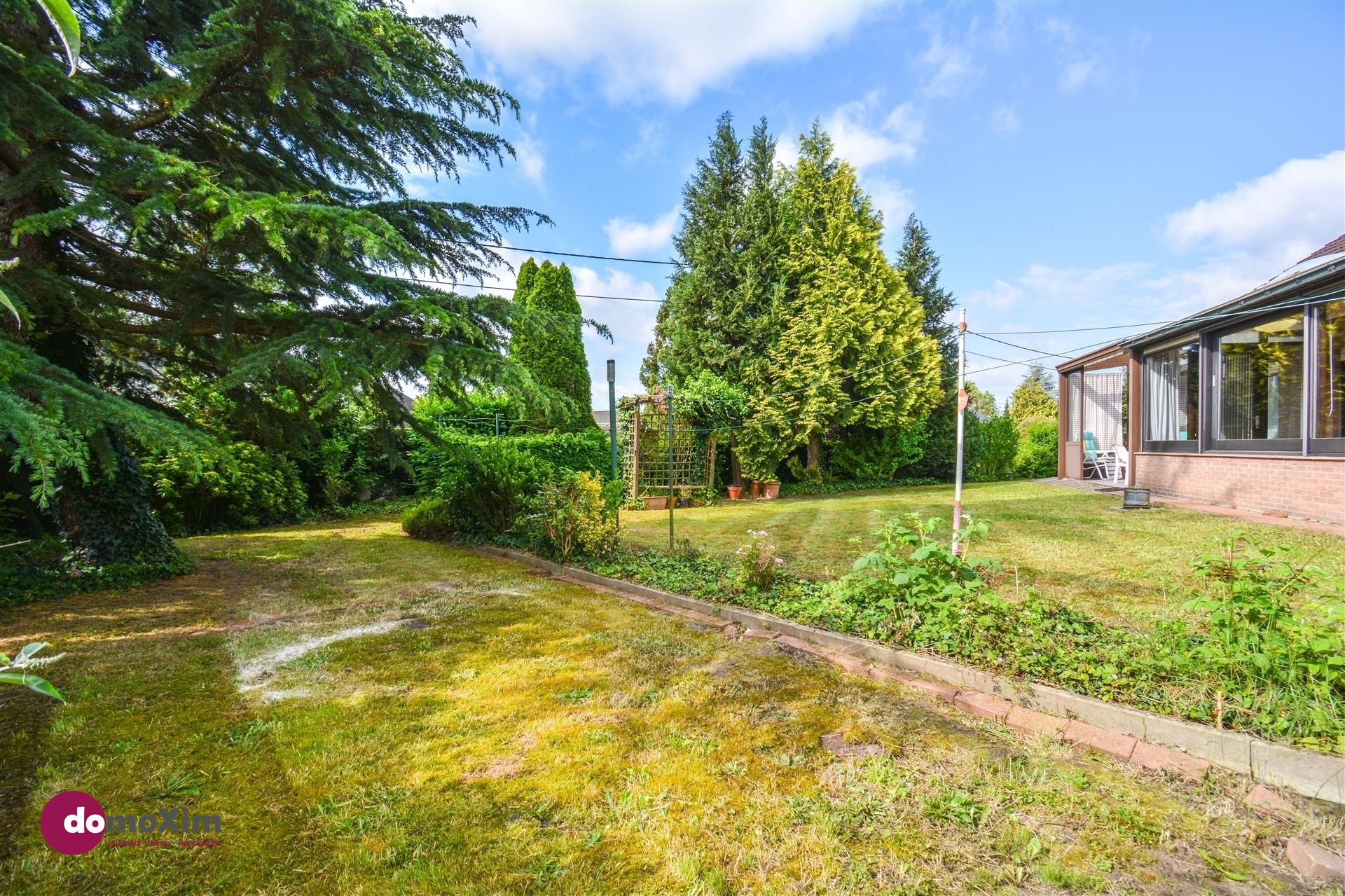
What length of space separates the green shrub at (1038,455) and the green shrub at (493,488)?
1669 cm

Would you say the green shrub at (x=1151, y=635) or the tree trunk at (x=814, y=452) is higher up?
the tree trunk at (x=814, y=452)

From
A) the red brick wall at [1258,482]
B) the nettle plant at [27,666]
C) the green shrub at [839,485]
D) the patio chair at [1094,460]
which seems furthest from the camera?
the green shrub at [839,485]

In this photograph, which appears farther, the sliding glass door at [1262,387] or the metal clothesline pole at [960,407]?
the sliding glass door at [1262,387]

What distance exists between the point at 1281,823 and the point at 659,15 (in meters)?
7.99

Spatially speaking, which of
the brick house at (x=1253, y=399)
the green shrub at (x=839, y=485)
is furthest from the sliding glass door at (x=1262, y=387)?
the green shrub at (x=839, y=485)

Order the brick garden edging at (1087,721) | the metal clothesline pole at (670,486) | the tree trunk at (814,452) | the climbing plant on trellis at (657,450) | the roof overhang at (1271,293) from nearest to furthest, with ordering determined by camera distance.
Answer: the brick garden edging at (1087,721), the metal clothesline pole at (670,486), the roof overhang at (1271,293), the climbing plant on trellis at (657,450), the tree trunk at (814,452)

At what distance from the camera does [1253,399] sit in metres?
8.85

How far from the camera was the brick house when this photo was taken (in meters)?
7.54

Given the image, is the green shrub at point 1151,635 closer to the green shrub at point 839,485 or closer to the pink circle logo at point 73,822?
the pink circle logo at point 73,822

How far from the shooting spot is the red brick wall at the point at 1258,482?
7430 mm

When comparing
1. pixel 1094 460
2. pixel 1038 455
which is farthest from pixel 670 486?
pixel 1038 455

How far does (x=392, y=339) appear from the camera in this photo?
5.00 metres

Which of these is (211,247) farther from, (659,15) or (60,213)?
(659,15)

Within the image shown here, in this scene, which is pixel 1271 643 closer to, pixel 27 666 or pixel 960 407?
pixel 960 407
